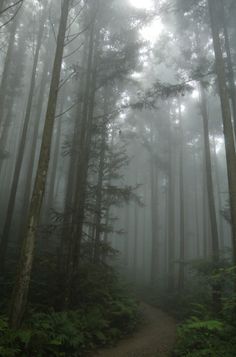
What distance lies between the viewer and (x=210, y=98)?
23250 mm

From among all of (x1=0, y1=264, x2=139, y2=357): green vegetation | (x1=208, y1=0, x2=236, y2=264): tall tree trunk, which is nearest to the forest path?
(x1=0, y1=264, x2=139, y2=357): green vegetation

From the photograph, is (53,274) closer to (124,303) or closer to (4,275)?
(4,275)

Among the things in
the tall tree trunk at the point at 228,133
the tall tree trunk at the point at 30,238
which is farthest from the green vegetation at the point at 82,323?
the tall tree trunk at the point at 228,133

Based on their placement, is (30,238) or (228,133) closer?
(30,238)

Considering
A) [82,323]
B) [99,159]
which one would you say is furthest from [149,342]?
[99,159]

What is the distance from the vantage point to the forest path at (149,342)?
7.67 metres

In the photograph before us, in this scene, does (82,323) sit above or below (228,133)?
below

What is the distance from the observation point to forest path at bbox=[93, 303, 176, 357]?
7672mm

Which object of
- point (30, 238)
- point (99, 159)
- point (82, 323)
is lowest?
point (82, 323)

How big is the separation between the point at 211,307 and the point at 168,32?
15812mm

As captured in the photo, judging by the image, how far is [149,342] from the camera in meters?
8.78

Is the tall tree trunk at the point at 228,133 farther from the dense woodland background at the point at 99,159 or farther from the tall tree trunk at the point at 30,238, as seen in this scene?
the tall tree trunk at the point at 30,238

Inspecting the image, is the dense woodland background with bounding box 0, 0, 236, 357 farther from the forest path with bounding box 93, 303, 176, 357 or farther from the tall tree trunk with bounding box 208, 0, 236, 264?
the forest path with bounding box 93, 303, 176, 357

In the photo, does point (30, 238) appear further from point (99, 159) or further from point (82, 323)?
point (99, 159)
